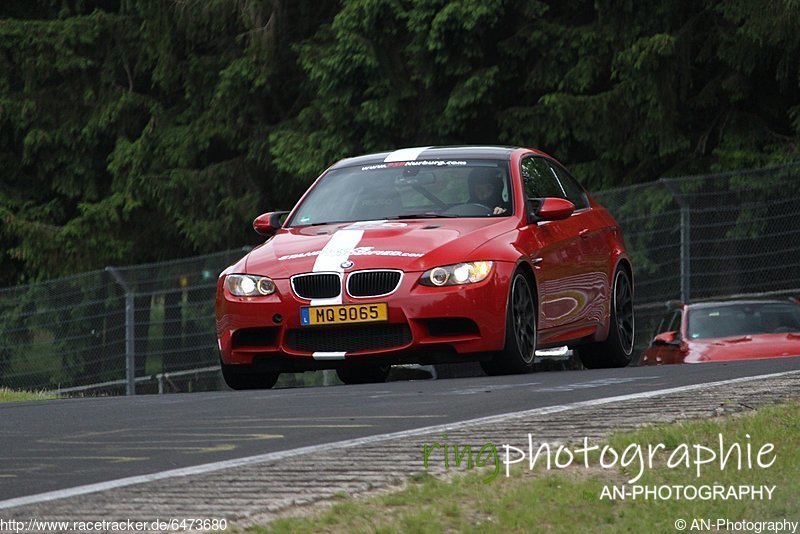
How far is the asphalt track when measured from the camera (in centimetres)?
688

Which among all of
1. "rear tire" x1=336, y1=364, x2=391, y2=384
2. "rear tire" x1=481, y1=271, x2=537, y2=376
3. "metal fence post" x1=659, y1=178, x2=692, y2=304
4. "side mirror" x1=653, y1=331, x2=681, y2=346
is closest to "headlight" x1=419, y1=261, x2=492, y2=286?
"rear tire" x1=481, y1=271, x2=537, y2=376

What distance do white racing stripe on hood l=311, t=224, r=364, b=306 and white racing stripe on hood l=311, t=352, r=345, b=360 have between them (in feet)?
1.07

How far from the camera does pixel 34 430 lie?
8.48 meters

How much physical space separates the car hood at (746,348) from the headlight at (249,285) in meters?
6.27

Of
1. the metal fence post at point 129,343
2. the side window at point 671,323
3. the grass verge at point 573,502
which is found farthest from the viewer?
the metal fence post at point 129,343

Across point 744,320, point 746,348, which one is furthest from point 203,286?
point 746,348

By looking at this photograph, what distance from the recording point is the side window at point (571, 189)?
1361 centimetres

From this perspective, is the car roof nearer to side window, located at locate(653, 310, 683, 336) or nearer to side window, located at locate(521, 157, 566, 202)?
side window, located at locate(521, 157, 566, 202)

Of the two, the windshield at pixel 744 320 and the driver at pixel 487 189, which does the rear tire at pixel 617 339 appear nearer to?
the driver at pixel 487 189

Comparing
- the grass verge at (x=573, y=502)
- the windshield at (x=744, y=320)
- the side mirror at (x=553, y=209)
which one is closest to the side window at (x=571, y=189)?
A: the side mirror at (x=553, y=209)

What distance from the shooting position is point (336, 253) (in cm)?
1132

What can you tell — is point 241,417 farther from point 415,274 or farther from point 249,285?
point 249,285

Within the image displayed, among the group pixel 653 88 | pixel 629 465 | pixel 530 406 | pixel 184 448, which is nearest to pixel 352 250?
pixel 530 406

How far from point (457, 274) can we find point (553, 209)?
1.20 meters
